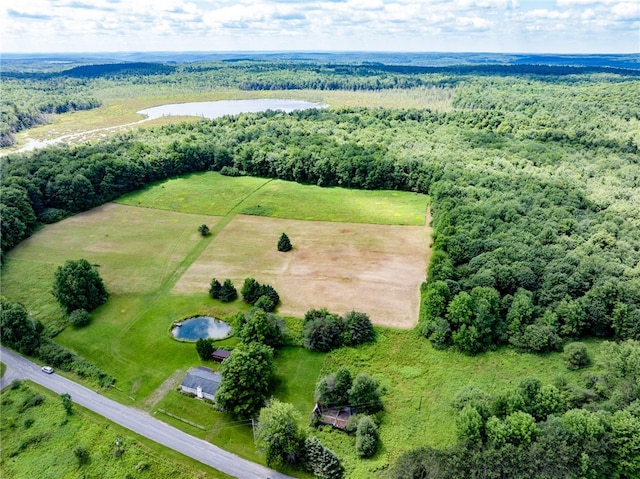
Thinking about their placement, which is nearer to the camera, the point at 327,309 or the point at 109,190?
the point at 327,309

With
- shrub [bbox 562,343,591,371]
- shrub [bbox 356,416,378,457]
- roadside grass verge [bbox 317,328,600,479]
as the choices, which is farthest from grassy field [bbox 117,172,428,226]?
shrub [bbox 356,416,378,457]

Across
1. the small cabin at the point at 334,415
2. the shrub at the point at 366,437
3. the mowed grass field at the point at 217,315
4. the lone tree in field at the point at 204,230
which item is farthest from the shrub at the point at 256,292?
the lone tree in field at the point at 204,230

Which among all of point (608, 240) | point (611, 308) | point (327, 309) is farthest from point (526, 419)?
point (608, 240)

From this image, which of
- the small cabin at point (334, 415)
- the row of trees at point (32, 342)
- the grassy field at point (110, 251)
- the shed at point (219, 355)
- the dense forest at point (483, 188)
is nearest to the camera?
the small cabin at point (334, 415)

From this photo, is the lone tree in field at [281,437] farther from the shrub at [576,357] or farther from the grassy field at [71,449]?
the shrub at [576,357]

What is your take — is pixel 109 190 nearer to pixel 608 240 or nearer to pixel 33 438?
pixel 33 438
